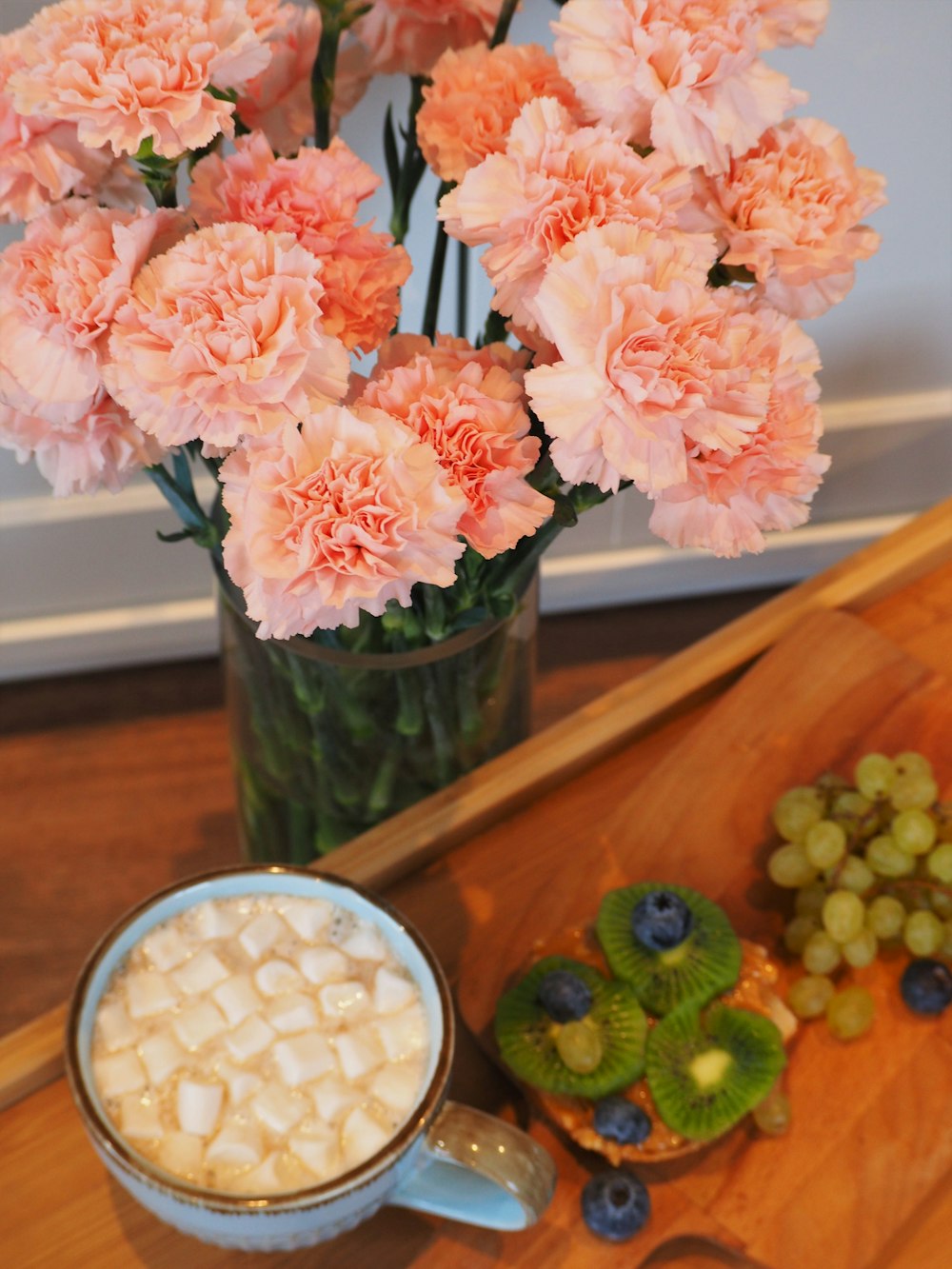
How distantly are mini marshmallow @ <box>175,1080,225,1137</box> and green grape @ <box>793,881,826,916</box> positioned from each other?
349 millimetres

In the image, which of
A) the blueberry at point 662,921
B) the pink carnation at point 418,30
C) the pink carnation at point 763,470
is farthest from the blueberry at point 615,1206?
the pink carnation at point 418,30

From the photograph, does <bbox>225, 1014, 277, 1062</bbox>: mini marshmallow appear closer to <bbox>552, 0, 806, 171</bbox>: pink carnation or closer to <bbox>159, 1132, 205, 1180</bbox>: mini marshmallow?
<bbox>159, 1132, 205, 1180</bbox>: mini marshmallow

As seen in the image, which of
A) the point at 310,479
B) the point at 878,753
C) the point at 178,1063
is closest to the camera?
the point at 310,479

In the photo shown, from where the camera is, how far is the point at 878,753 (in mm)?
841

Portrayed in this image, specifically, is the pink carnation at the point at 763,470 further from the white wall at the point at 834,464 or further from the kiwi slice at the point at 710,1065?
the white wall at the point at 834,464

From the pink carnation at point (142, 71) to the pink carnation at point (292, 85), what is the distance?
0.08m

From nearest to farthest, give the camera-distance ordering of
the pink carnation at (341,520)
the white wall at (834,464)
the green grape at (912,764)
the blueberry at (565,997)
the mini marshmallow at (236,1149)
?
the pink carnation at (341,520) → the mini marshmallow at (236,1149) → the blueberry at (565,997) → the green grape at (912,764) → the white wall at (834,464)

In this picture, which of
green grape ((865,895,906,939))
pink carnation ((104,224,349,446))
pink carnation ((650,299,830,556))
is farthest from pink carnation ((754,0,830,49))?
green grape ((865,895,906,939))

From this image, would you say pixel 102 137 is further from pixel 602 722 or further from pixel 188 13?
pixel 602 722

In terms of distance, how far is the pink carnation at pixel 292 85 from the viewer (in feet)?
2.05

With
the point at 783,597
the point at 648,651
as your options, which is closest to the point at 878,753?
the point at 783,597

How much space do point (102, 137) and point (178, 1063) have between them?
38cm

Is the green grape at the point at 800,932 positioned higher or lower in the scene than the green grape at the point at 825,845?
lower

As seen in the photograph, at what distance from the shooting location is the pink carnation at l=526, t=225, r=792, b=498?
48 cm
